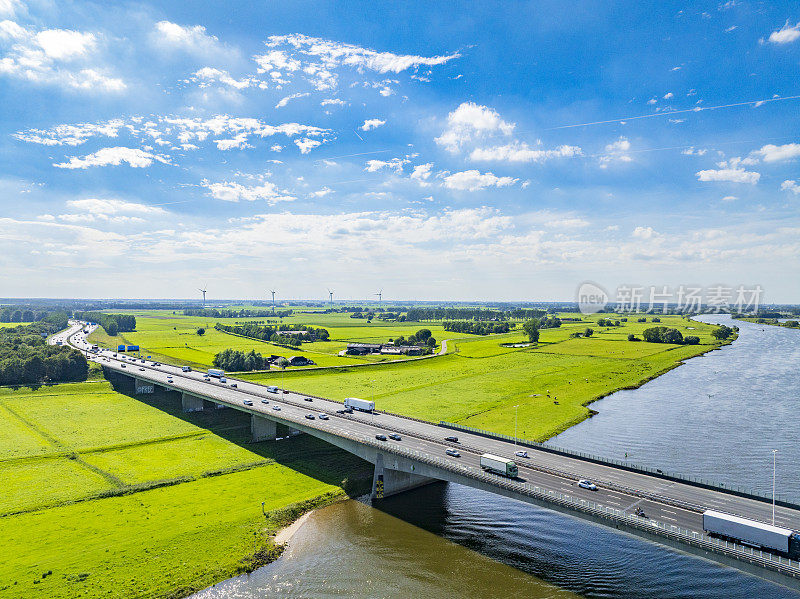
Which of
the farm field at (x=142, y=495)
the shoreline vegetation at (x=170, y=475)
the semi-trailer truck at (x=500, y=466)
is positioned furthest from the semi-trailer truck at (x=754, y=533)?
the farm field at (x=142, y=495)

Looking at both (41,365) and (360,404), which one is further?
(41,365)

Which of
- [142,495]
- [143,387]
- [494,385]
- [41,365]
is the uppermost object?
[41,365]

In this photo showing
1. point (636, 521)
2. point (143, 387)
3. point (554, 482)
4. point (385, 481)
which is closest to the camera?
point (636, 521)

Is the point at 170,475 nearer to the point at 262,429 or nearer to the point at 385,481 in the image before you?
the point at 262,429

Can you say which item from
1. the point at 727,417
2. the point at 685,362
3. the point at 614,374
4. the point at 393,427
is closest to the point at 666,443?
the point at 727,417

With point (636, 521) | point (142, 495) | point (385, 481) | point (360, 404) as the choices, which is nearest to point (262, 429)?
point (360, 404)

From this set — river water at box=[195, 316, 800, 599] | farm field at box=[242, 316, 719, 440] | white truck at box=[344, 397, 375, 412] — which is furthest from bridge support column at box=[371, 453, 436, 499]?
farm field at box=[242, 316, 719, 440]
